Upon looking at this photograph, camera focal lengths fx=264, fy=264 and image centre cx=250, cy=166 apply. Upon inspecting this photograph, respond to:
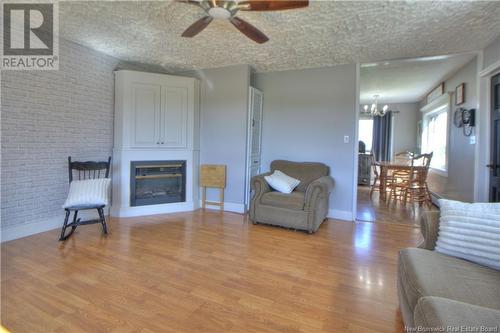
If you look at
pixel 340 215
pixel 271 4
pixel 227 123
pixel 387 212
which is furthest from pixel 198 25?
pixel 387 212

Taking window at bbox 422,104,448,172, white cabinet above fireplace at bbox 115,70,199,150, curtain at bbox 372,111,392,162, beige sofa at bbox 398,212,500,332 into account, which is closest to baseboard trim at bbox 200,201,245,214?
white cabinet above fireplace at bbox 115,70,199,150

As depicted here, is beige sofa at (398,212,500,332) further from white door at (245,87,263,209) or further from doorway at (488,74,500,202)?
white door at (245,87,263,209)

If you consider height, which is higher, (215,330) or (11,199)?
(11,199)

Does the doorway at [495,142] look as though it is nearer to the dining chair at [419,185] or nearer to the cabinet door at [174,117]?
the dining chair at [419,185]

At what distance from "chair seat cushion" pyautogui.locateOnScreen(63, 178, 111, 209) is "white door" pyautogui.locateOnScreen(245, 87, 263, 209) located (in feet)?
6.65

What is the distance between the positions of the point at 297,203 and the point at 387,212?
200 cm

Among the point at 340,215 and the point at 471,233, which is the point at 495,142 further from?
the point at 471,233

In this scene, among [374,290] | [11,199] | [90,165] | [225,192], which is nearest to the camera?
[374,290]

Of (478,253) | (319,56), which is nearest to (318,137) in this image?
(319,56)

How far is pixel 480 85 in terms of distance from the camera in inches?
130

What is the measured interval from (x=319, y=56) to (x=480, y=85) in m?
2.03

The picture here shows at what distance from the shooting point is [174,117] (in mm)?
4086

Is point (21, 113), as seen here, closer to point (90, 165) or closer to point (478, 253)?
point (90, 165)

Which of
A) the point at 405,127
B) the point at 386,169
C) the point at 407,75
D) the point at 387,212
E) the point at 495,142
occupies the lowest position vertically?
the point at 387,212
